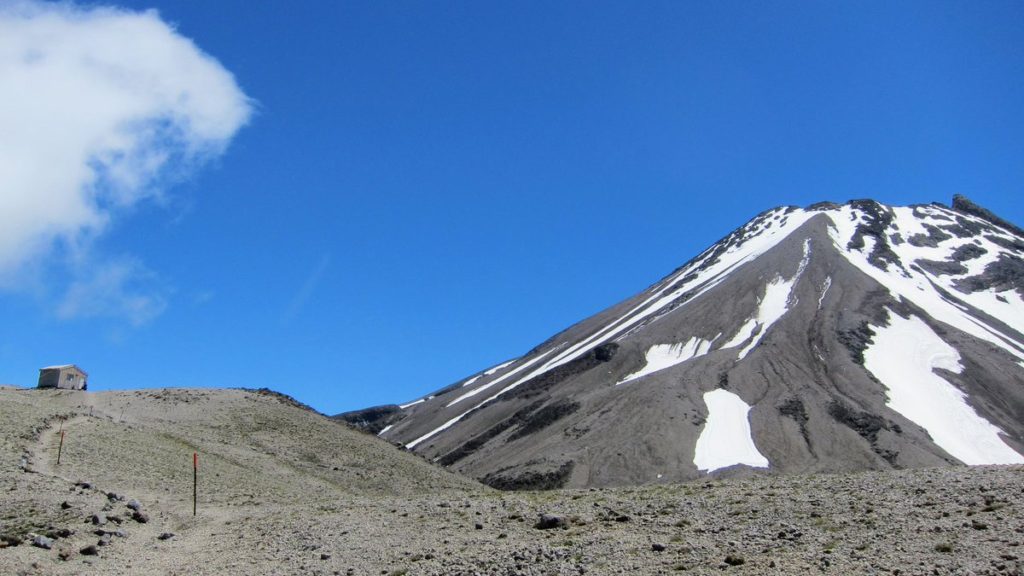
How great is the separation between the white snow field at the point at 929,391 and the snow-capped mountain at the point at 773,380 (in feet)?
1.03

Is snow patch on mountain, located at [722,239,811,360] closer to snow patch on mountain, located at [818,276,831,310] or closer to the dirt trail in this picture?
snow patch on mountain, located at [818,276,831,310]

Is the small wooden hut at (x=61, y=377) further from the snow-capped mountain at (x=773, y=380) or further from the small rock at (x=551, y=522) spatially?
the small rock at (x=551, y=522)

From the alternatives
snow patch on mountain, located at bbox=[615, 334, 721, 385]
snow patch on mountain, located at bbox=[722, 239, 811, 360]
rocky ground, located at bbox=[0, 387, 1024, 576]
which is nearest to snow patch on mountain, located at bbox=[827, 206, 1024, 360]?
snow patch on mountain, located at bbox=[722, 239, 811, 360]

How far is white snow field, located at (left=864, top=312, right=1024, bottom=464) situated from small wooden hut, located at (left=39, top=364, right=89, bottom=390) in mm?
A: 88413

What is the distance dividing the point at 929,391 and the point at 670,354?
37.9 meters

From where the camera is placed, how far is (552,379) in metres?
136

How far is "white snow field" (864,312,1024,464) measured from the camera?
9619 centimetres

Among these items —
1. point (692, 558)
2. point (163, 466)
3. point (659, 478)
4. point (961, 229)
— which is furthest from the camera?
point (961, 229)

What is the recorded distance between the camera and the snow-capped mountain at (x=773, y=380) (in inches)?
3639

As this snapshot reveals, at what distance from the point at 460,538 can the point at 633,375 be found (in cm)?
10476

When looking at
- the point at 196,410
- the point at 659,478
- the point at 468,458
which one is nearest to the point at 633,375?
the point at 468,458

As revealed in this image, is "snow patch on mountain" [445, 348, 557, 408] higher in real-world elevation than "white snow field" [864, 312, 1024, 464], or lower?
higher

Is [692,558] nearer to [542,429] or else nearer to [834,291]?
[542,429]


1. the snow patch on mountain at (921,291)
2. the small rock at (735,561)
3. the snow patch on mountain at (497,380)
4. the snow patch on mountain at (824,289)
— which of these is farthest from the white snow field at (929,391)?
the small rock at (735,561)
